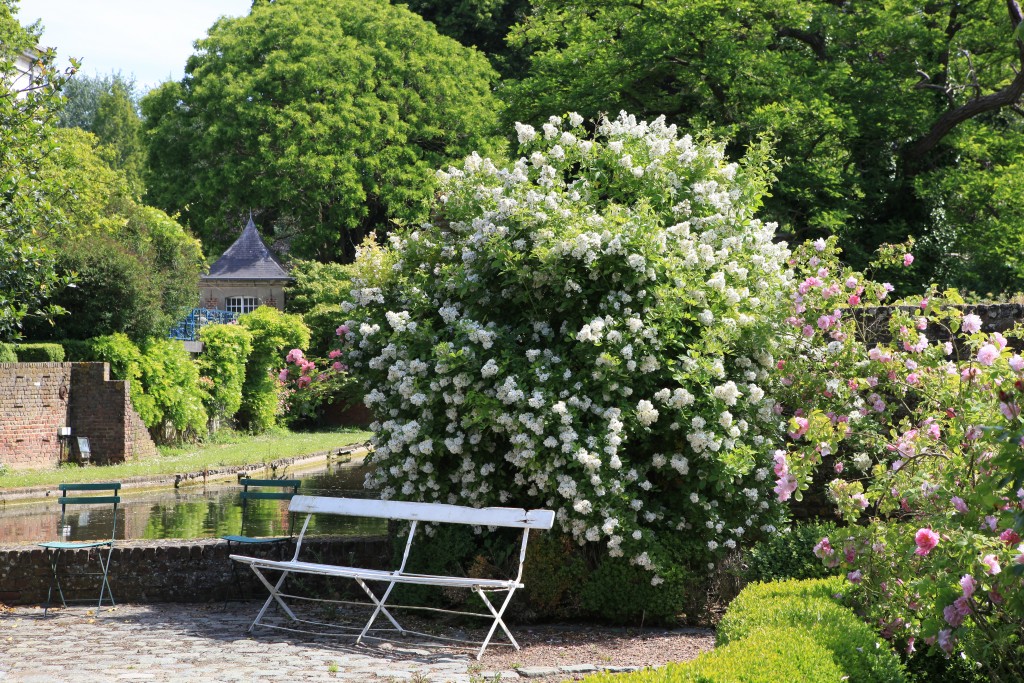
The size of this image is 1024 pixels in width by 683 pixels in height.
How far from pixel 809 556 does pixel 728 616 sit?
209 cm

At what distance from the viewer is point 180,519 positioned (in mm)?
15141

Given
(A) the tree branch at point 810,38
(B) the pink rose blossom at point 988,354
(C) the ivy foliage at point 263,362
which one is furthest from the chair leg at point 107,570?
(C) the ivy foliage at point 263,362

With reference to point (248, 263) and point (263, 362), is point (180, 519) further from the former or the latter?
point (248, 263)

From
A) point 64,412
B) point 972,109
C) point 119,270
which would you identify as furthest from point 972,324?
point 119,270

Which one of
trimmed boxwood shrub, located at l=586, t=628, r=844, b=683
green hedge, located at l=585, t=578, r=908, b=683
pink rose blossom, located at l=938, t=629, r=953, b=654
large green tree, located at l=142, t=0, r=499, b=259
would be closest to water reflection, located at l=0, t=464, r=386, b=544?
green hedge, located at l=585, t=578, r=908, b=683

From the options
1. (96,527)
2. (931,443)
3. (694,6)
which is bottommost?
(96,527)

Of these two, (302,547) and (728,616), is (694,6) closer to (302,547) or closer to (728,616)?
(302,547)

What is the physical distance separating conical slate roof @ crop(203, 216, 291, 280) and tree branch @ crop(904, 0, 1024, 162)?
21.8m

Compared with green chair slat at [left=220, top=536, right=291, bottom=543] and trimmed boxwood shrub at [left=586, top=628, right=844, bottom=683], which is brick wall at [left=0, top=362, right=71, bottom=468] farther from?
trimmed boxwood shrub at [left=586, top=628, right=844, bottom=683]

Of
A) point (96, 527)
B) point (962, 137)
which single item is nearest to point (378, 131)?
point (962, 137)

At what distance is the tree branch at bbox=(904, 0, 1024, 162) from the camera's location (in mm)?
18811

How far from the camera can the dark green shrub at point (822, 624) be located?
5.70 meters

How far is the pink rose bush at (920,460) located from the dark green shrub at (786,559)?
0.80 meters

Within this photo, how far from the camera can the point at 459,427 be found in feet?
28.1
